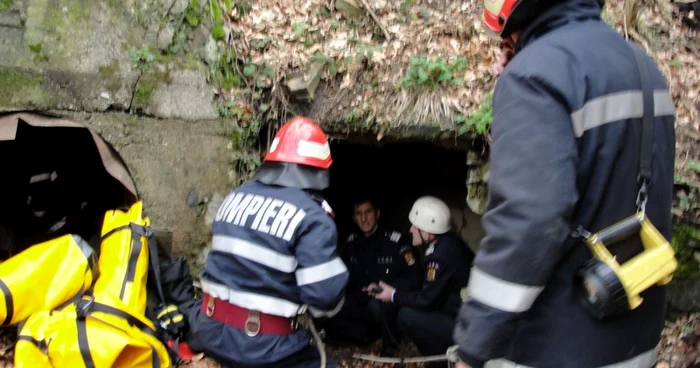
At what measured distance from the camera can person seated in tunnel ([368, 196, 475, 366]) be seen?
16.6 ft

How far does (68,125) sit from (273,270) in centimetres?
199

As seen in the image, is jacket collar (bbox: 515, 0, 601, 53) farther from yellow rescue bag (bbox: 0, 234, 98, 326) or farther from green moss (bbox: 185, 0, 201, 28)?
green moss (bbox: 185, 0, 201, 28)

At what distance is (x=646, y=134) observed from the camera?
1976 mm

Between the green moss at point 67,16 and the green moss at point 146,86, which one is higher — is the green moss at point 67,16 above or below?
above

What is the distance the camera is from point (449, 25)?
5312 millimetres

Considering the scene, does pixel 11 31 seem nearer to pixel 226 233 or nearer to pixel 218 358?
pixel 226 233

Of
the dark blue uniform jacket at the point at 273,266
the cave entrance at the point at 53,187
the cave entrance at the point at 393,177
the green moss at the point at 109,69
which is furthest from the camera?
the cave entrance at the point at 393,177

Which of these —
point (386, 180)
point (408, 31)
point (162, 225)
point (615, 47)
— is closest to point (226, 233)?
point (162, 225)

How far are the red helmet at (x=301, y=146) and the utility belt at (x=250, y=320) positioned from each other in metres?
0.97

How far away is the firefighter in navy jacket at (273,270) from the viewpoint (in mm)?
3355

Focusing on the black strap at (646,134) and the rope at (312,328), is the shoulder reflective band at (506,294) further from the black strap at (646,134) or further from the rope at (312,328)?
the rope at (312,328)

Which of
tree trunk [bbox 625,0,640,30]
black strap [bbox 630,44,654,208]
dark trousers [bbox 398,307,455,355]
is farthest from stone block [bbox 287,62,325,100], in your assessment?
black strap [bbox 630,44,654,208]

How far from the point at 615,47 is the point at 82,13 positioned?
3.75 metres

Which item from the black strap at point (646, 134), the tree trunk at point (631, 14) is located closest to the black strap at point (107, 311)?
the black strap at point (646, 134)
